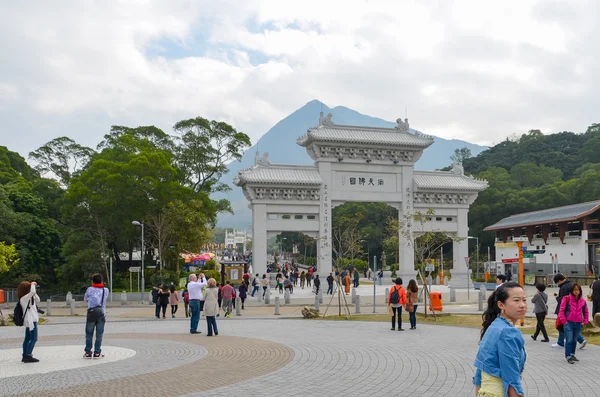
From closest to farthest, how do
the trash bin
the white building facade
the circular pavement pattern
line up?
the circular pavement pattern < the trash bin < the white building facade

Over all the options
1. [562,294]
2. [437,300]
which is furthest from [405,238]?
[562,294]

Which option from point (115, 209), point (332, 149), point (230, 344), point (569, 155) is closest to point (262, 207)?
point (332, 149)

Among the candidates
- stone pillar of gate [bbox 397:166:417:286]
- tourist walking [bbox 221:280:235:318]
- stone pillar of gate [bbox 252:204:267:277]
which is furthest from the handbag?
stone pillar of gate [bbox 397:166:417:286]

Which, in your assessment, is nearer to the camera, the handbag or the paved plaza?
the paved plaza

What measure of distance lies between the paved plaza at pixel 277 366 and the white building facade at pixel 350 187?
979 inches

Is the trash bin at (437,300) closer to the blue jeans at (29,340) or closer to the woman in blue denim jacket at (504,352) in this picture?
the blue jeans at (29,340)

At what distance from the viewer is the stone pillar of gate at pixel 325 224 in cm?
4116

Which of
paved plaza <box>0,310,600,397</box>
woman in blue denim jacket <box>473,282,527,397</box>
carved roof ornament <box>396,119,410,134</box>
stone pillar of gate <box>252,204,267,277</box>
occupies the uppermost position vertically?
carved roof ornament <box>396,119,410,134</box>

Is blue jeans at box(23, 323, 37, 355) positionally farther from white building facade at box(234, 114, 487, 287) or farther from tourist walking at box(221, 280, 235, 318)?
white building facade at box(234, 114, 487, 287)

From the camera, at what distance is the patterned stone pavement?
8.60 meters

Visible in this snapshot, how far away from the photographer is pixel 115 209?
120 feet

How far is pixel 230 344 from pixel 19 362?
16.0 feet

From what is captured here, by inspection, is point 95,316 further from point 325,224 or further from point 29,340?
point 325,224

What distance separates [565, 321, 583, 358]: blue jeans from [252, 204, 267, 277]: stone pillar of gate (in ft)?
100
